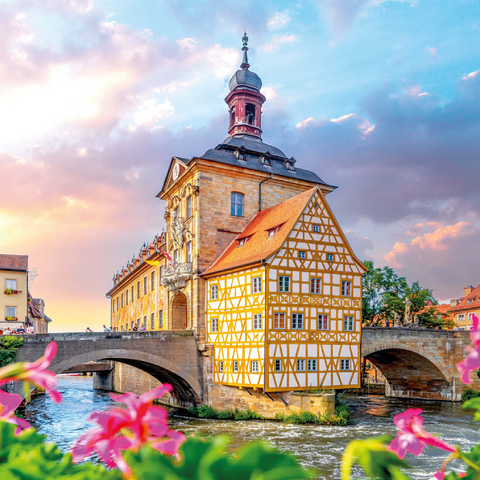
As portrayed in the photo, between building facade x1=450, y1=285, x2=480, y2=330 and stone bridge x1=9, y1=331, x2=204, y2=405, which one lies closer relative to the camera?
stone bridge x1=9, y1=331, x2=204, y2=405

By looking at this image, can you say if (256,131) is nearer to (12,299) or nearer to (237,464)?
(12,299)

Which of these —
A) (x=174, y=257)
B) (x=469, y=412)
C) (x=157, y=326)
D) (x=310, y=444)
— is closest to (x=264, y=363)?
(x=310, y=444)

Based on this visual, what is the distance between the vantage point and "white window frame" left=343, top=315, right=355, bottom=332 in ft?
83.4

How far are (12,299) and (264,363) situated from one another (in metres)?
22.3

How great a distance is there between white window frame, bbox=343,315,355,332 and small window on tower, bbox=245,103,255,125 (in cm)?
1683

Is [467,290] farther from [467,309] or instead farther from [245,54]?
[245,54]

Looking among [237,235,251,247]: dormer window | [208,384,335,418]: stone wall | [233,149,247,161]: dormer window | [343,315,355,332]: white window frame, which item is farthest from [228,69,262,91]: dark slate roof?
[208,384,335,418]: stone wall

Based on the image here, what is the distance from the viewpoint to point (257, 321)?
23625 millimetres

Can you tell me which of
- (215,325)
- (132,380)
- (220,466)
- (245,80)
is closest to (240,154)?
(245,80)

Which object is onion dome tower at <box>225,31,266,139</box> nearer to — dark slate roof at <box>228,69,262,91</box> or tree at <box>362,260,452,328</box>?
dark slate roof at <box>228,69,262,91</box>

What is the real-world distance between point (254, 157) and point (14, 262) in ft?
64.2

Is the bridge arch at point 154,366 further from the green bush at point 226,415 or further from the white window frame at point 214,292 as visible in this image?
the white window frame at point 214,292

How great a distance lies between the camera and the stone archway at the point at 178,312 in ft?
104

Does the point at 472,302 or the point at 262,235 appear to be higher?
the point at 262,235
